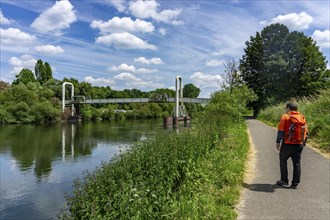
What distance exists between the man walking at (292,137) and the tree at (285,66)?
35.6m

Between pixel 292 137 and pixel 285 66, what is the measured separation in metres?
37.7

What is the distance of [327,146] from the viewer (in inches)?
417

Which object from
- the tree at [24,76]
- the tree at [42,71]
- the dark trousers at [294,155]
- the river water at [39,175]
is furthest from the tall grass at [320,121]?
the tree at [42,71]

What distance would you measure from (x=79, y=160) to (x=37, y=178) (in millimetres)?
4949

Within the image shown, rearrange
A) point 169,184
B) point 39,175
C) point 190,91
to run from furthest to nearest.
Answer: point 190,91 < point 39,175 < point 169,184

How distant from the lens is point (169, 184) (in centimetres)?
736

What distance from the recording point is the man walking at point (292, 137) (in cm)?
640

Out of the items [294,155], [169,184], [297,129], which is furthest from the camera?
[169,184]

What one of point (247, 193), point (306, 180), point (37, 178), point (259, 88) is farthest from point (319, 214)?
point (259, 88)

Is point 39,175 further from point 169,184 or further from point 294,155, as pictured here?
point 294,155

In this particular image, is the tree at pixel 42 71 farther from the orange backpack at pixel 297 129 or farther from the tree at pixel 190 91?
the orange backpack at pixel 297 129

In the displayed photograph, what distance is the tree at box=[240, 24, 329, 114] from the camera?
41.0m

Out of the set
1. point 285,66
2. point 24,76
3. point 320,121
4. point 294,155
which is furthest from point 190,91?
point 294,155

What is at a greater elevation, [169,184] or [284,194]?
[284,194]
